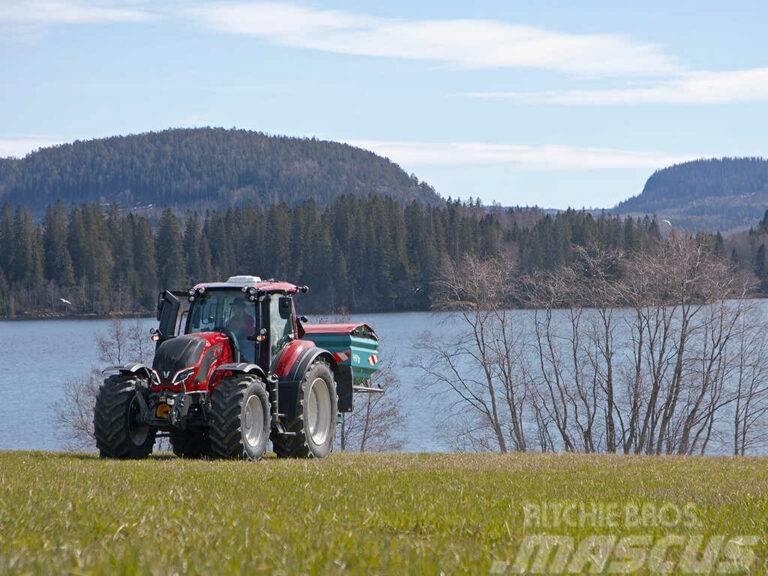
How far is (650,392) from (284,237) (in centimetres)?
9144

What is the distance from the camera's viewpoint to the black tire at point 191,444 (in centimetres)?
1617

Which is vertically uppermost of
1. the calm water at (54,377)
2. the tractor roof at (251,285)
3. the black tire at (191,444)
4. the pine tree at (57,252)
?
the pine tree at (57,252)

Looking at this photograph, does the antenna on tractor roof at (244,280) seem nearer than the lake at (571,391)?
Yes

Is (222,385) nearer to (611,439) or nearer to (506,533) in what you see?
(506,533)

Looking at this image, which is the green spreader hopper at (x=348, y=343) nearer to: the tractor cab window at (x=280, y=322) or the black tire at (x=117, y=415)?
the tractor cab window at (x=280, y=322)

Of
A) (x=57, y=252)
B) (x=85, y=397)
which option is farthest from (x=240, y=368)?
(x=57, y=252)

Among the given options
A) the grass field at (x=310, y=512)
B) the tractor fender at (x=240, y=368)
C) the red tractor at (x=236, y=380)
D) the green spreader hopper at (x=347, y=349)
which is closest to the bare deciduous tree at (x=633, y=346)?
the green spreader hopper at (x=347, y=349)

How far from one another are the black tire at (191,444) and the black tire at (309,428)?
1.02m

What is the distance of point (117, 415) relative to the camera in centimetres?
1459

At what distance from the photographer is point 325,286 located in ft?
420

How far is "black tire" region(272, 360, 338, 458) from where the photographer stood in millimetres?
16016

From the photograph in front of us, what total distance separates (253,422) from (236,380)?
0.78 metres

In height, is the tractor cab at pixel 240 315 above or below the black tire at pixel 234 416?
above

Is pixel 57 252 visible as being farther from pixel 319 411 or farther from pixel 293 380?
pixel 293 380
